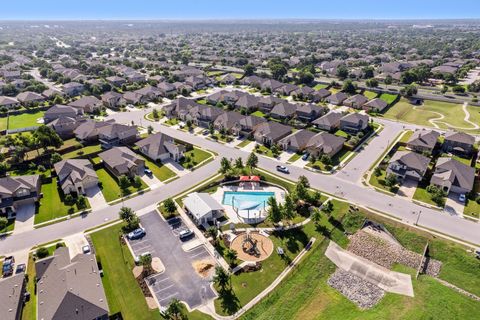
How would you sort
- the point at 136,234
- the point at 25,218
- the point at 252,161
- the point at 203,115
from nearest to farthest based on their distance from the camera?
the point at 136,234 → the point at 25,218 → the point at 252,161 → the point at 203,115

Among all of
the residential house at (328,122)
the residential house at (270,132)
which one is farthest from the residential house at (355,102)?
the residential house at (270,132)

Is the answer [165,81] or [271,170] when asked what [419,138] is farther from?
[165,81]

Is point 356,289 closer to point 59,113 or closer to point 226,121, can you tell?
point 226,121

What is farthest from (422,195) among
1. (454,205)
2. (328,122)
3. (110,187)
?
(110,187)

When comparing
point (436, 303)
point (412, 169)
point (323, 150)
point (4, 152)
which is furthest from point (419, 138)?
point (4, 152)

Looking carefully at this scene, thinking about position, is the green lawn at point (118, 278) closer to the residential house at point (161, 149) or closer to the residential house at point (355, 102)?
the residential house at point (161, 149)

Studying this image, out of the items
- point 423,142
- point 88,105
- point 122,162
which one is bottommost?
point 122,162

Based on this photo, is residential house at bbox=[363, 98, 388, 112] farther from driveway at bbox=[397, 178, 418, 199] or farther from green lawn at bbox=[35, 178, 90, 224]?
green lawn at bbox=[35, 178, 90, 224]
